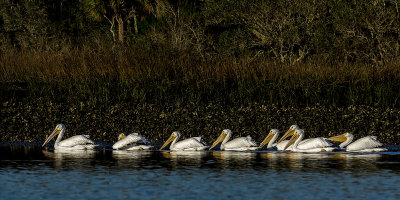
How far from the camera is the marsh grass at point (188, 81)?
2258 cm

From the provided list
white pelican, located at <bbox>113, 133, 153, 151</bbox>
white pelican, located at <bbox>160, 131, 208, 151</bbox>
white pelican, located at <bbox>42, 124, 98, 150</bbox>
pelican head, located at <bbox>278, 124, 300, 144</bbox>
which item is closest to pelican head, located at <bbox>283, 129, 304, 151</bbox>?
pelican head, located at <bbox>278, 124, 300, 144</bbox>

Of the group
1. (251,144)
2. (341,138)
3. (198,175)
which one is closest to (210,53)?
(341,138)

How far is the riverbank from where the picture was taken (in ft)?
67.3

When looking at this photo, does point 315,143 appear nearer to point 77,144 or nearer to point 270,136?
point 270,136

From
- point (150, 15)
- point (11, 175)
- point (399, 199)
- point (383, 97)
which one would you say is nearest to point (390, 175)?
point (399, 199)

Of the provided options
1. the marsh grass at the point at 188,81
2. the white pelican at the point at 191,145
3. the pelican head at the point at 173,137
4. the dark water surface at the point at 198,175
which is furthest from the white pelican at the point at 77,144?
the marsh grass at the point at 188,81

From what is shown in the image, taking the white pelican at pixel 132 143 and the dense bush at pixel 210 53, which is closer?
the white pelican at pixel 132 143

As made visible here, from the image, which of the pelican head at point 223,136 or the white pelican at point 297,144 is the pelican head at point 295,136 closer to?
the white pelican at point 297,144

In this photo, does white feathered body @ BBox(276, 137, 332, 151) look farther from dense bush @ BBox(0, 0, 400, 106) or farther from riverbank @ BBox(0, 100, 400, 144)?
dense bush @ BBox(0, 0, 400, 106)

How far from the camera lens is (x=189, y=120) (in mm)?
21094

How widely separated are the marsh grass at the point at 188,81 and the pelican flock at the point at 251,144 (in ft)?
10.8

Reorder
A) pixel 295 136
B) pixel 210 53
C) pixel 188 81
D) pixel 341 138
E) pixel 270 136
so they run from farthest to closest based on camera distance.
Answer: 1. pixel 210 53
2. pixel 188 81
3. pixel 270 136
4. pixel 295 136
5. pixel 341 138

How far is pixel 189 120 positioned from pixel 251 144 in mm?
3487

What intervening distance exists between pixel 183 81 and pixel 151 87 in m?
0.97
